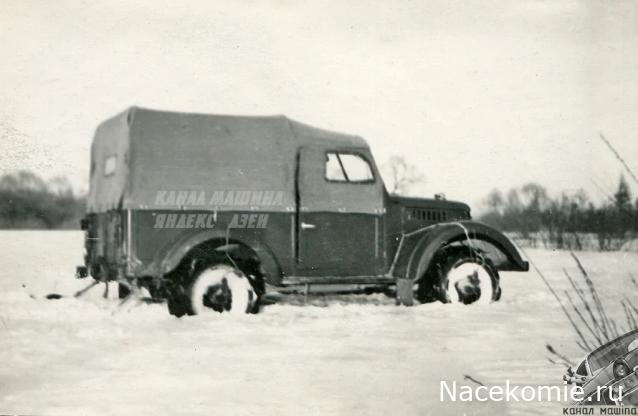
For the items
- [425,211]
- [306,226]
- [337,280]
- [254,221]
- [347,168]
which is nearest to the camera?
[254,221]

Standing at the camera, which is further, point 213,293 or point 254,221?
point 254,221

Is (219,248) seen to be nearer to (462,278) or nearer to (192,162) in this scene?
(192,162)

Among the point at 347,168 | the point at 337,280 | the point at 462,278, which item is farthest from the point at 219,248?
the point at 462,278

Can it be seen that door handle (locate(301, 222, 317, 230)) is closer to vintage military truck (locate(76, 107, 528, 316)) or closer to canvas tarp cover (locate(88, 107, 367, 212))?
vintage military truck (locate(76, 107, 528, 316))

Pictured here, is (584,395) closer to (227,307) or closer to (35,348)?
(227,307)

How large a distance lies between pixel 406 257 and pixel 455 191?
0.68 meters

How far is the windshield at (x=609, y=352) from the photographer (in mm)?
4082

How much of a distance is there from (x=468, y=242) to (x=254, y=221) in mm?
1777

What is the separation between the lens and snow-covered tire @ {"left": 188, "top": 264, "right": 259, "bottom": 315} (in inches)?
217

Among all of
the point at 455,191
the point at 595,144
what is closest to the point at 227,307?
the point at 455,191

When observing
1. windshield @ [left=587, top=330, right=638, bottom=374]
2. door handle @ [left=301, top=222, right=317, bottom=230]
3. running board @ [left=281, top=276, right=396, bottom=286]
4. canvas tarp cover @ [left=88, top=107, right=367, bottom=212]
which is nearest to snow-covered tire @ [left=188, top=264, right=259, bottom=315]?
running board @ [left=281, top=276, right=396, bottom=286]

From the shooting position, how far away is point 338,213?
19.7ft

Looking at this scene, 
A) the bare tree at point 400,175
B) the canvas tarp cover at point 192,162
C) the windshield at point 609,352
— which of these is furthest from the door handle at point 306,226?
the windshield at point 609,352

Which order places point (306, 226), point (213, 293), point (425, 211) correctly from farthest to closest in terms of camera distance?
point (425, 211), point (306, 226), point (213, 293)
